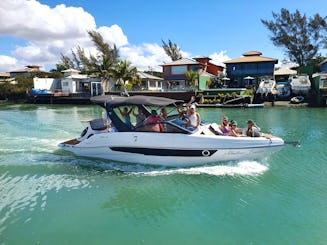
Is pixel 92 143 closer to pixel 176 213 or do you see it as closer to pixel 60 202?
pixel 60 202

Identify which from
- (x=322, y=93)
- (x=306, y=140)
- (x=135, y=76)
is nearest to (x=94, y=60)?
(x=135, y=76)

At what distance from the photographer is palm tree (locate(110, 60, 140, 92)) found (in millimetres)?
51531

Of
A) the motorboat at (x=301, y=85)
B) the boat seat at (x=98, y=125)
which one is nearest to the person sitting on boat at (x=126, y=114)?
the boat seat at (x=98, y=125)

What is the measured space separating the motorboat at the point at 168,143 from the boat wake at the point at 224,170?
205 millimetres

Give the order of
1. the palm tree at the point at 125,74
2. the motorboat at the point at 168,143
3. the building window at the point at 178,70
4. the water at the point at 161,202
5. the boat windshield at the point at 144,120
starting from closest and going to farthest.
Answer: the water at the point at 161,202, the motorboat at the point at 168,143, the boat windshield at the point at 144,120, the palm tree at the point at 125,74, the building window at the point at 178,70

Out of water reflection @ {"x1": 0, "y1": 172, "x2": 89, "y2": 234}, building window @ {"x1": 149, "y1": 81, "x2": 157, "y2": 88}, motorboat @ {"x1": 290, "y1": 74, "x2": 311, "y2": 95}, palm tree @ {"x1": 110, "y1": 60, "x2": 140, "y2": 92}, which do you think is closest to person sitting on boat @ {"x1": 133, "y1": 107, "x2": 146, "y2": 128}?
water reflection @ {"x1": 0, "y1": 172, "x2": 89, "y2": 234}

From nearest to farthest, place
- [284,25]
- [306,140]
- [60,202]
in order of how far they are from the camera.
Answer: [60,202] → [306,140] → [284,25]

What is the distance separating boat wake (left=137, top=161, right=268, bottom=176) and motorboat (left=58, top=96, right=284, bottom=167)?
0.21 m

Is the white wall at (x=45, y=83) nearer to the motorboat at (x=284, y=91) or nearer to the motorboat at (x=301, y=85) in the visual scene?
the motorboat at (x=284, y=91)

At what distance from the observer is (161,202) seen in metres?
7.75

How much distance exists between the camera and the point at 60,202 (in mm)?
7809

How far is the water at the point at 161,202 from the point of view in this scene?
6258mm

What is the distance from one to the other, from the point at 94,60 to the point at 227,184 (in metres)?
61.9

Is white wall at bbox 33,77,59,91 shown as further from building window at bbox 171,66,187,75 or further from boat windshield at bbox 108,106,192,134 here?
boat windshield at bbox 108,106,192,134
